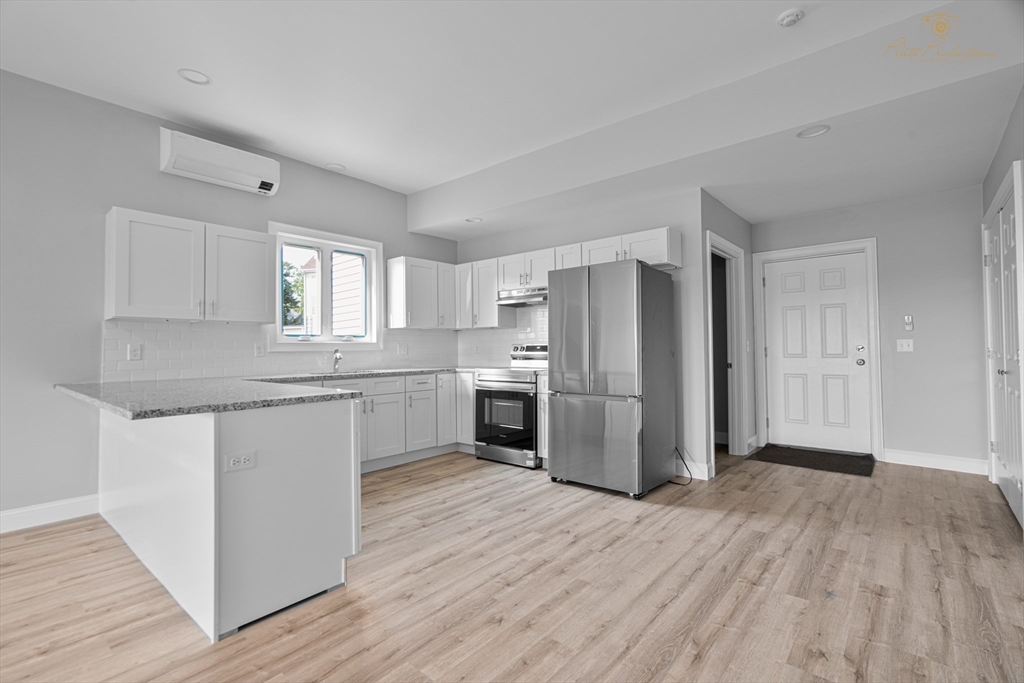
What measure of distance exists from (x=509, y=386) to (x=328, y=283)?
6.76 ft

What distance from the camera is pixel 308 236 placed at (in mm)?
4656

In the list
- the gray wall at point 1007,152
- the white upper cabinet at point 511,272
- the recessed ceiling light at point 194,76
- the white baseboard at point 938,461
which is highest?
the recessed ceiling light at point 194,76

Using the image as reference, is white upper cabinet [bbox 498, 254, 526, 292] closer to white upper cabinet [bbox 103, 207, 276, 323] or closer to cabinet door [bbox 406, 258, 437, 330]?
cabinet door [bbox 406, 258, 437, 330]

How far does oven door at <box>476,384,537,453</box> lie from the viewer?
4.56 metres

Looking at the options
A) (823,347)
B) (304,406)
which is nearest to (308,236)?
(304,406)

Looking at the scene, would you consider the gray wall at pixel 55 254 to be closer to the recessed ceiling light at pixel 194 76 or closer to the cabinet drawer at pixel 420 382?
the recessed ceiling light at pixel 194 76

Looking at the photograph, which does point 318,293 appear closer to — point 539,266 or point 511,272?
point 511,272

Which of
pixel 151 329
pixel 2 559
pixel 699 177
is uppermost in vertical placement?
pixel 699 177

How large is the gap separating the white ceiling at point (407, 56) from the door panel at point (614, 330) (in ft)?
4.00

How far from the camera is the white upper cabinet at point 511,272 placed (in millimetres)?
5055

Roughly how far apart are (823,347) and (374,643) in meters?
4.93

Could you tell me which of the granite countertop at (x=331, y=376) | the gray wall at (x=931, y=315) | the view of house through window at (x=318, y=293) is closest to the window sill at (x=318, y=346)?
the view of house through window at (x=318, y=293)

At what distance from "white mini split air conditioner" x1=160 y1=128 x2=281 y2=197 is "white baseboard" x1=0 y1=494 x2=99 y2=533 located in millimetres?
2435

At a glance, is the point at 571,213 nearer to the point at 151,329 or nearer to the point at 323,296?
the point at 323,296
